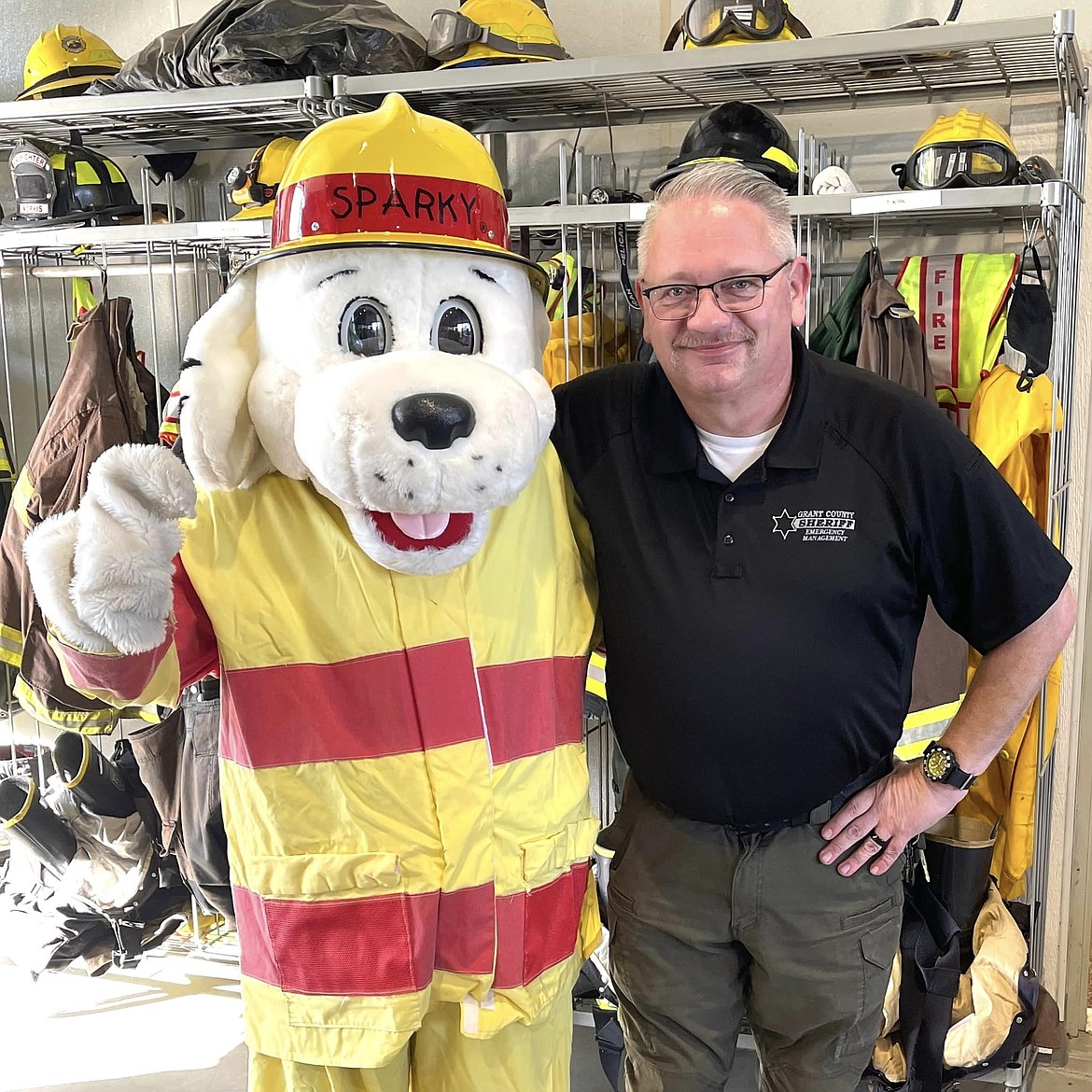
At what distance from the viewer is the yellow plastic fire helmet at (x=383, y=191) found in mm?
1216

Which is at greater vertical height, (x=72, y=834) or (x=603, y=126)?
(x=603, y=126)

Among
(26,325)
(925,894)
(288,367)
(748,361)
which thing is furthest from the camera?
(26,325)

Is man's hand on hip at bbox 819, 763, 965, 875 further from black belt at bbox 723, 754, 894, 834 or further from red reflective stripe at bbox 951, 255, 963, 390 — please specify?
red reflective stripe at bbox 951, 255, 963, 390

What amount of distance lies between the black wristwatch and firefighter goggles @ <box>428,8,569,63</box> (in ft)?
5.39

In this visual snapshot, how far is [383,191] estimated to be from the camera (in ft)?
4.01

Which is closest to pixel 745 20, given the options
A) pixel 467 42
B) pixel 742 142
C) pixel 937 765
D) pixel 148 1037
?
pixel 742 142

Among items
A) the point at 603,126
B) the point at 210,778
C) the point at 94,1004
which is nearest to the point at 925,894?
the point at 210,778

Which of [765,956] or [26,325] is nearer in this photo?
[765,956]

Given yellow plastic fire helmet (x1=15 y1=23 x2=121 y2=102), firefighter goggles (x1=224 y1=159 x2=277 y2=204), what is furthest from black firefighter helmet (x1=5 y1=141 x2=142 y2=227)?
firefighter goggles (x1=224 y1=159 x2=277 y2=204)

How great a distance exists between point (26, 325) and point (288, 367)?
2.47m

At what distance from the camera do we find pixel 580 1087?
247cm

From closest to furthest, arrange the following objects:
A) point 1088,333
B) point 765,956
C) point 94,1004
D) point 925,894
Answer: point 765,956, point 925,894, point 1088,333, point 94,1004

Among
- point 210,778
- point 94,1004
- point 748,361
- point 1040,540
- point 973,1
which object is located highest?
point 973,1

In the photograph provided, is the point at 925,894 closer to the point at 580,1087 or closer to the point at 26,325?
the point at 580,1087
